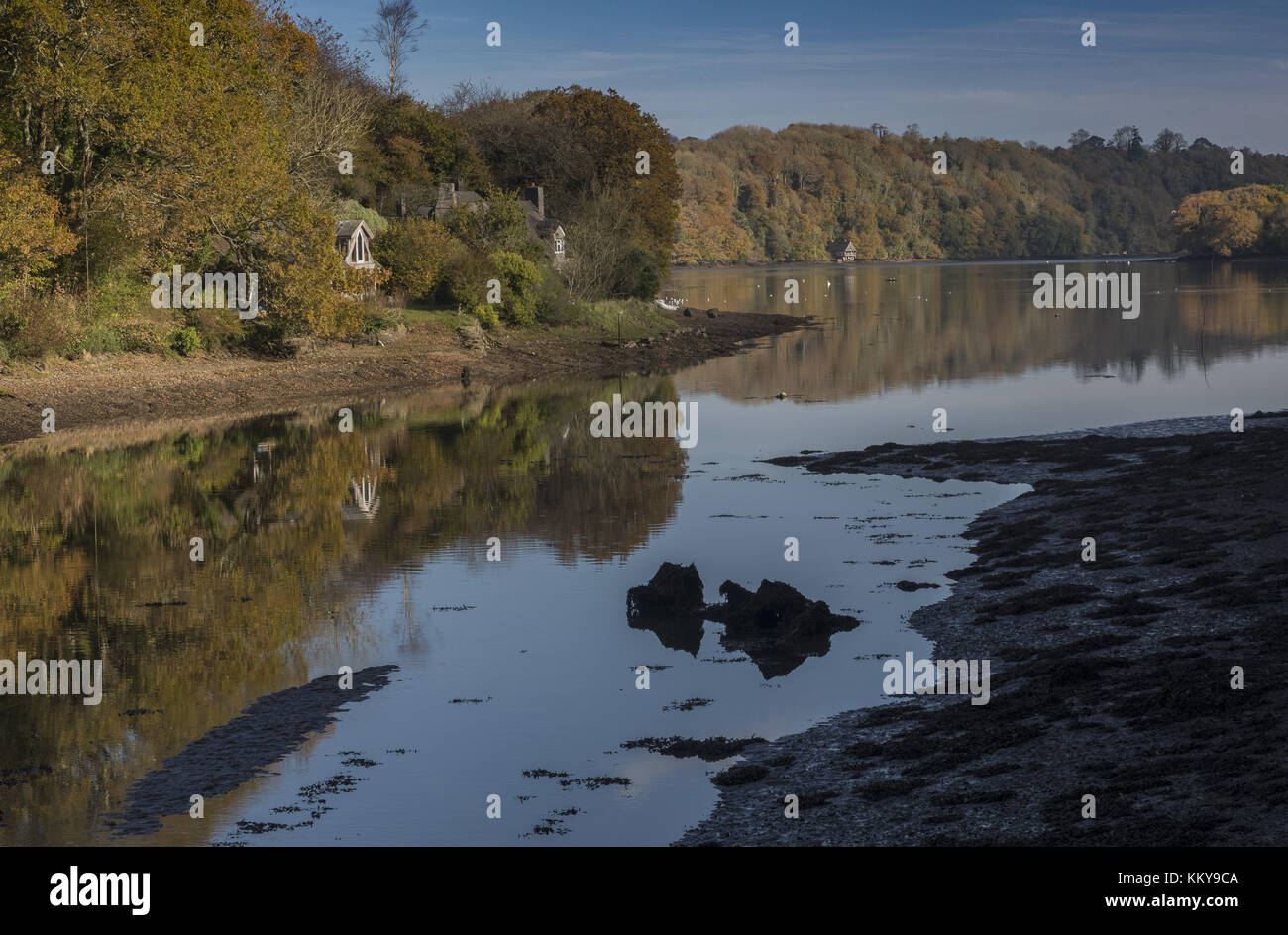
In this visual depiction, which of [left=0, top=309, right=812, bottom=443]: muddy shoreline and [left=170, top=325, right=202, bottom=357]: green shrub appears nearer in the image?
[left=0, top=309, right=812, bottom=443]: muddy shoreline

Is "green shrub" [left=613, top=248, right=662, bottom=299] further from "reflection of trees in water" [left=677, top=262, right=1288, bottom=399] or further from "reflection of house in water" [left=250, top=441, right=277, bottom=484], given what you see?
"reflection of house in water" [left=250, top=441, right=277, bottom=484]

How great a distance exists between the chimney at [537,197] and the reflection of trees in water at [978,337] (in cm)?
1794

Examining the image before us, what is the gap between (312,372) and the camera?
53406 mm

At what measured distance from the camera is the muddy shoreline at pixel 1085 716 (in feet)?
38.5

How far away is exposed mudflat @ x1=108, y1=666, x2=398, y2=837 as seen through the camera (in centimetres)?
1345

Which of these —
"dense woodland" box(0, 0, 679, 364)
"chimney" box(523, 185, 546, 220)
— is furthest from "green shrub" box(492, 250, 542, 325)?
"chimney" box(523, 185, 546, 220)

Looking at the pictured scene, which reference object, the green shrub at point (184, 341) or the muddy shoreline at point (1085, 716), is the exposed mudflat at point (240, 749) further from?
the green shrub at point (184, 341)

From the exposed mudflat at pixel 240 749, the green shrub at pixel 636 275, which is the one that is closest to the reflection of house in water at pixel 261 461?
the exposed mudflat at pixel 240 749

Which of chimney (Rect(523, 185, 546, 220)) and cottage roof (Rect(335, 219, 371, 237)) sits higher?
chimney (Rect(523, 185, 546, 220))

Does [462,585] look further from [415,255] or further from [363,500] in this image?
[415,255]

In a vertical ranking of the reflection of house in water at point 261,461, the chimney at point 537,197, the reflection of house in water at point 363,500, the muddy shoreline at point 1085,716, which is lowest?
the muddy shoreline at point 1085,716

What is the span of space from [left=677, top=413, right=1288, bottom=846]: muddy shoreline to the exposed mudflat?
5010 mm

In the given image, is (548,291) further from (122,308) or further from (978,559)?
(978,559)
